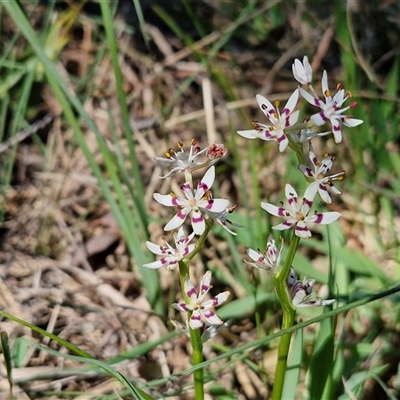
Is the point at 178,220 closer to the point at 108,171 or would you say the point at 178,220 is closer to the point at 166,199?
the point at 166,199

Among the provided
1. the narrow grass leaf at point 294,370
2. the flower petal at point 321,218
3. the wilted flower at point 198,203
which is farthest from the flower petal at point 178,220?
the narrow grass leaf at point 294,370

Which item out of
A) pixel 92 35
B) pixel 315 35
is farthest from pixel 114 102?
pixel 315 35

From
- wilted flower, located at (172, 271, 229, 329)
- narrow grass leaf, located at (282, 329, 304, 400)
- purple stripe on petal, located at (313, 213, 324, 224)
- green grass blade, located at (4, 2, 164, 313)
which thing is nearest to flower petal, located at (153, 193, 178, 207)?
wilted flower, located at (172, 271, 229, 329)

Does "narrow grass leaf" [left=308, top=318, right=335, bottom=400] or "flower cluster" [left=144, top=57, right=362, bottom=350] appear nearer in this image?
"flower cluster" [left=144, top=57, right=362, bottom=350]

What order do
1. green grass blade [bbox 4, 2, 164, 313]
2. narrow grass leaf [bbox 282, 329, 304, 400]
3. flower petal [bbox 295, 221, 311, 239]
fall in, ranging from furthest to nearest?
1. green grass blade [bbox 4, 2, 164, 313]
2. narrow grass leaf [bbox 282, 329, 304, 400]
3. flower petal [bbox 295, 221, 311, 239]

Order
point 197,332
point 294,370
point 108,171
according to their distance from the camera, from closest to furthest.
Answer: point 197,332
point 294,370
point 108,171

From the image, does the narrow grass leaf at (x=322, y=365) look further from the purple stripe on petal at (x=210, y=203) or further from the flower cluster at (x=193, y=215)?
the purple stripe on petal at (x=210, y=203)

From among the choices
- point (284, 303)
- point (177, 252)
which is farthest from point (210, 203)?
point (284, 303)

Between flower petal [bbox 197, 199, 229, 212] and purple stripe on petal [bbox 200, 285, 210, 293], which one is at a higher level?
flower petal [bbox 197, 199, 229, 212]

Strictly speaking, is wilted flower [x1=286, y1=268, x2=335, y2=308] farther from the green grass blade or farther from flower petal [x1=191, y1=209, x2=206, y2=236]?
the green grass blade
